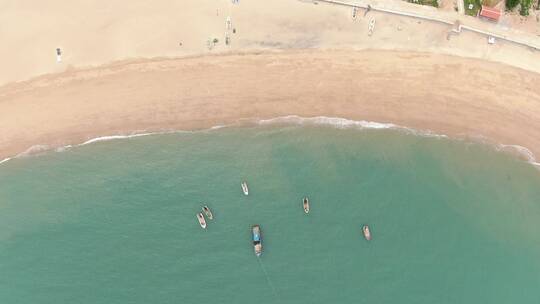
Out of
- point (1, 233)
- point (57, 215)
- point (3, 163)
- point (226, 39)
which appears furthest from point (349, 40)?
point (1, 233)

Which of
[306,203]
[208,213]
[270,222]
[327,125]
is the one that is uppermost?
[327,125]

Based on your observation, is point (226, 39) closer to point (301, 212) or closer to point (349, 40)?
point (349, 40)

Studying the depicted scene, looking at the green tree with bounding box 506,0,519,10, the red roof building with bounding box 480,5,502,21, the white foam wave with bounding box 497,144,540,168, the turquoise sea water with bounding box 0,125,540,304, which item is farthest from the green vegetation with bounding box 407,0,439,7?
the white foam wave with bounding box 497,144,540,168

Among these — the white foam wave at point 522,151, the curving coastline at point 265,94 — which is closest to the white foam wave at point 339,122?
the curving coastline at point 265,94

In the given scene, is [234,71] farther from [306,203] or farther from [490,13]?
[490,13]

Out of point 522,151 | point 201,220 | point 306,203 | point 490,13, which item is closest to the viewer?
point 490,13

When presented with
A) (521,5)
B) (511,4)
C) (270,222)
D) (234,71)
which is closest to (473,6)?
(511,4)
